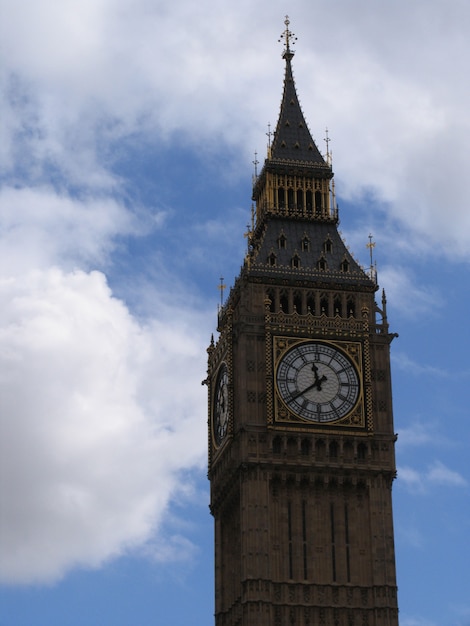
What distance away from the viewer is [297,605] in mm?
93312

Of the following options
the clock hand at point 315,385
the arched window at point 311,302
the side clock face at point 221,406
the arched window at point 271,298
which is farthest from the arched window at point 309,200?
the clock hand at point 315,385

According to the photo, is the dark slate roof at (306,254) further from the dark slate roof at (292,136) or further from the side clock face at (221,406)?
the side clock face at (221,406)

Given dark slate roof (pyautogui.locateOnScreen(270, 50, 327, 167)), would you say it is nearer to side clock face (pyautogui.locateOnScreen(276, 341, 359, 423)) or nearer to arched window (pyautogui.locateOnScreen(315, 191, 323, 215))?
arched window (pyautogui.locateOnScreen(315, 191, 323, 215))

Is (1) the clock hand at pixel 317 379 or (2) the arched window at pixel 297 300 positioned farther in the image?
(2) the arched window at pixel 297 300

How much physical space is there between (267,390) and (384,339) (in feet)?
28.3

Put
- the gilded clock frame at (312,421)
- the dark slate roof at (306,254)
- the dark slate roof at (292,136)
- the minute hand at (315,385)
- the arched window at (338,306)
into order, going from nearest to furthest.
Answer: the gilded clock frame at (312,421), the minute hand at (315,385), the arched window at (338,306), the dark slate roof at (306,254), the dark slate roof at (292,136)

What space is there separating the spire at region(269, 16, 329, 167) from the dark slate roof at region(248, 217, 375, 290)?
486cm

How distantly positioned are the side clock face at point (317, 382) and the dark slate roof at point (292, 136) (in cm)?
1533

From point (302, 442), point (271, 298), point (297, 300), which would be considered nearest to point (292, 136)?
point (297, 300)

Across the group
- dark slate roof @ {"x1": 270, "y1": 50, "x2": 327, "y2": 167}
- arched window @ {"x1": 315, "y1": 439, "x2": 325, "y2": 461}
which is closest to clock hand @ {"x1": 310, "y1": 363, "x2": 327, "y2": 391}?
arched window @ {"x1": 315, "y1": 439, "x2": 325, "y2": 461}

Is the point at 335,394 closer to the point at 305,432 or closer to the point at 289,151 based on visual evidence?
the point at 305,432

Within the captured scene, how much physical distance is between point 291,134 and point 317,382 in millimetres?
20129

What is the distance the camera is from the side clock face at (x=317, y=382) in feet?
321

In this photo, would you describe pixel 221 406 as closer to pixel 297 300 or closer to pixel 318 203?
pixel 297 300
